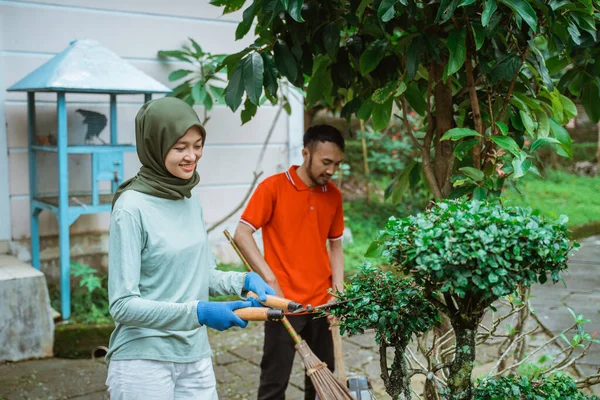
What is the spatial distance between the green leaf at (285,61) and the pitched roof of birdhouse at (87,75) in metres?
2.38

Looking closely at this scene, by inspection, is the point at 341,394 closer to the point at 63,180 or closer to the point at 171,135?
the point at 171,135

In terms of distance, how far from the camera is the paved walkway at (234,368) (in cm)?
398

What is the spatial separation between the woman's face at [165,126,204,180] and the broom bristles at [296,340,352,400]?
86 cm

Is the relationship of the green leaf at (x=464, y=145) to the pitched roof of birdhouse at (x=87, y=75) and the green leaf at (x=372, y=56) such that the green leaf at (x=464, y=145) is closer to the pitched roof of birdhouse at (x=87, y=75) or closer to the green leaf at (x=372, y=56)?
the green leaf at (x=372, y=56)

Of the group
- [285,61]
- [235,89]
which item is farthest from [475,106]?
[235,89]

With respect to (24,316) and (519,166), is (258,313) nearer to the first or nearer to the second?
(519,166)

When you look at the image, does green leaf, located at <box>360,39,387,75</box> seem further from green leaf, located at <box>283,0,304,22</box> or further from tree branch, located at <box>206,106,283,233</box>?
tree branch, located at <box>206,106,283,233</box>

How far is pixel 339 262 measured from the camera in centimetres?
349

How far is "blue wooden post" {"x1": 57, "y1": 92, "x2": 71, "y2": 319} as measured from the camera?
15.1 ft

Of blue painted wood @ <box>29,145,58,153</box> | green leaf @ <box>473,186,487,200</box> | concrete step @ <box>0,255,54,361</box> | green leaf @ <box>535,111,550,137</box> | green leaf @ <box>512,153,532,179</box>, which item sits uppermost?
green leaf @ <box>535,111,550,137</box>

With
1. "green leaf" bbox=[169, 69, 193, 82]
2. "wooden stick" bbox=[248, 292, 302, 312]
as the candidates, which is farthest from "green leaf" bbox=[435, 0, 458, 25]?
"green leaf" bbox=[169, 69, 193, 82]

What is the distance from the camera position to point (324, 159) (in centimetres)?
322

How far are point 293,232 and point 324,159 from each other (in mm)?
392

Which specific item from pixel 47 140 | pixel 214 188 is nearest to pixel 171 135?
pixel 47 140
